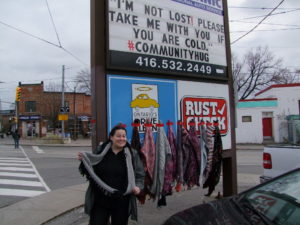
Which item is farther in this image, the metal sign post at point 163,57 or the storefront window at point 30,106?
the storefront window at point 30,106

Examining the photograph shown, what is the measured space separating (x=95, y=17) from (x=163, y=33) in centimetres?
124

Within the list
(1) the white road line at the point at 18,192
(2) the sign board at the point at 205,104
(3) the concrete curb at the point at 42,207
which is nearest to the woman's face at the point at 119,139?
(2) the sign board at the point at 205,104

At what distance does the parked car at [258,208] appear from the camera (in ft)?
8.63

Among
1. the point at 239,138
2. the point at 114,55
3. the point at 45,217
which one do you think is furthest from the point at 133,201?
the point at 239,138

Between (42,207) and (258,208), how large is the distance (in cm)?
546

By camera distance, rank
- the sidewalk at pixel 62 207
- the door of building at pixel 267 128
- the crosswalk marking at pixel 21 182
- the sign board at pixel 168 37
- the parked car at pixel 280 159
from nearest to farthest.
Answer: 1. the sign board at pixel 168 37
2. the parked car at pixel 280 159
3. the sidewalk at pixel 62 207
4. the crosswalk marking at pixel 21 182
5. the door of building at pixel 267 128

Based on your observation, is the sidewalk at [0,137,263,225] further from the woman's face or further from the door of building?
the door of building

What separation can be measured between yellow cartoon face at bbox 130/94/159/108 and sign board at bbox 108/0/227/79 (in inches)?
16.9

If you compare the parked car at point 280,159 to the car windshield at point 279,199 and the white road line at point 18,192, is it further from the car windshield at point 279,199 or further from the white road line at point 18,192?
the white road line at point 18,192

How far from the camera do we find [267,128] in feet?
92.8

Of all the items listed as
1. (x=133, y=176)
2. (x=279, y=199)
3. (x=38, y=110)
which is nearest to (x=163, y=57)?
(x=133, y=176)

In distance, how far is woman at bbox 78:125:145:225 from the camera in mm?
3506

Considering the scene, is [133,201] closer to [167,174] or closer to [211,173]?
[167,174]

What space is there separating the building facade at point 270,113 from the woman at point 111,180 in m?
24.6
